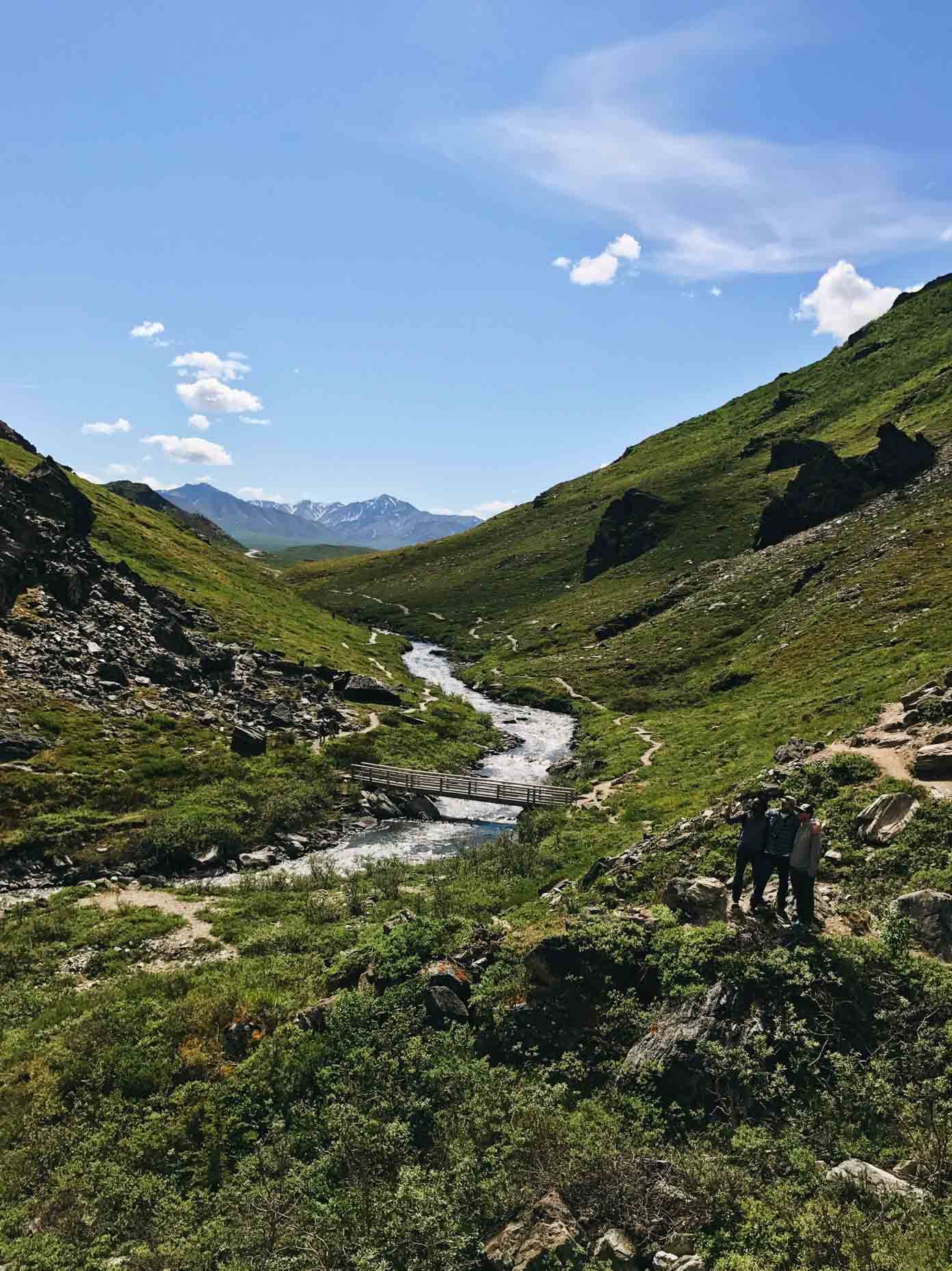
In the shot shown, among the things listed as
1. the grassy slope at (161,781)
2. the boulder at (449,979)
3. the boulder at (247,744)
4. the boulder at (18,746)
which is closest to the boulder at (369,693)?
the grassy slope at (161,781)

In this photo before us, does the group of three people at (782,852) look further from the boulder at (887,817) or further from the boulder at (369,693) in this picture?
the boulder at (369,693)

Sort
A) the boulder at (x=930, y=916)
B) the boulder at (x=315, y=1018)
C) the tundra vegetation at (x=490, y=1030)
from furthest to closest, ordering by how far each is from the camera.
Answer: the boulder at (x=315, y=1018), the boulder at (x=930, y=916), the tundra vegetation at (x=490, y=1030)

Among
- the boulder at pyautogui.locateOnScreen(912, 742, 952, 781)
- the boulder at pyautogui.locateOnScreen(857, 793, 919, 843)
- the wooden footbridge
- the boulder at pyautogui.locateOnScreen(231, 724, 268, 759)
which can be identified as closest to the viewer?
the boulder at pyautogui.locateOnScreen(857, 793, 919, 843)

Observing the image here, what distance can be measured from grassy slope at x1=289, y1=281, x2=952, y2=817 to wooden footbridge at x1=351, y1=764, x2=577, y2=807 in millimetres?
4701

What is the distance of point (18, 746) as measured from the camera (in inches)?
1385

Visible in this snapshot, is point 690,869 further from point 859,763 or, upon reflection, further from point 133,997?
point 133,997

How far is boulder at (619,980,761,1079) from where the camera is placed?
38.5ft

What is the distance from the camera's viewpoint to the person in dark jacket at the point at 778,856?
14.9m

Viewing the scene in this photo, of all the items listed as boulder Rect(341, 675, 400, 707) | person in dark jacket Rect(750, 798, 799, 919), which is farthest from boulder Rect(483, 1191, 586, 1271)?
boulder Rect(341, 675, 400, 707)

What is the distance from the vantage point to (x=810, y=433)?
431 feet

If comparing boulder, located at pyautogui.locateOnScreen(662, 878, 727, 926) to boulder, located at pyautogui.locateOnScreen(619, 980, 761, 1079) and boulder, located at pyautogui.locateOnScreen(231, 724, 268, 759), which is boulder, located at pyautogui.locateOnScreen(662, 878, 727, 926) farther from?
boulder, located at pyautogui.locateOnScreen(231, 724, 268, 759)

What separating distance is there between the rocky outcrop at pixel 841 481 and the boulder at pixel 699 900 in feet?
263

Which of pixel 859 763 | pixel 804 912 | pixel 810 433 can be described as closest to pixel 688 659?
pixel 859 763

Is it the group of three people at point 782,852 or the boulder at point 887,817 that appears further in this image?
the boulder at point 887,817
